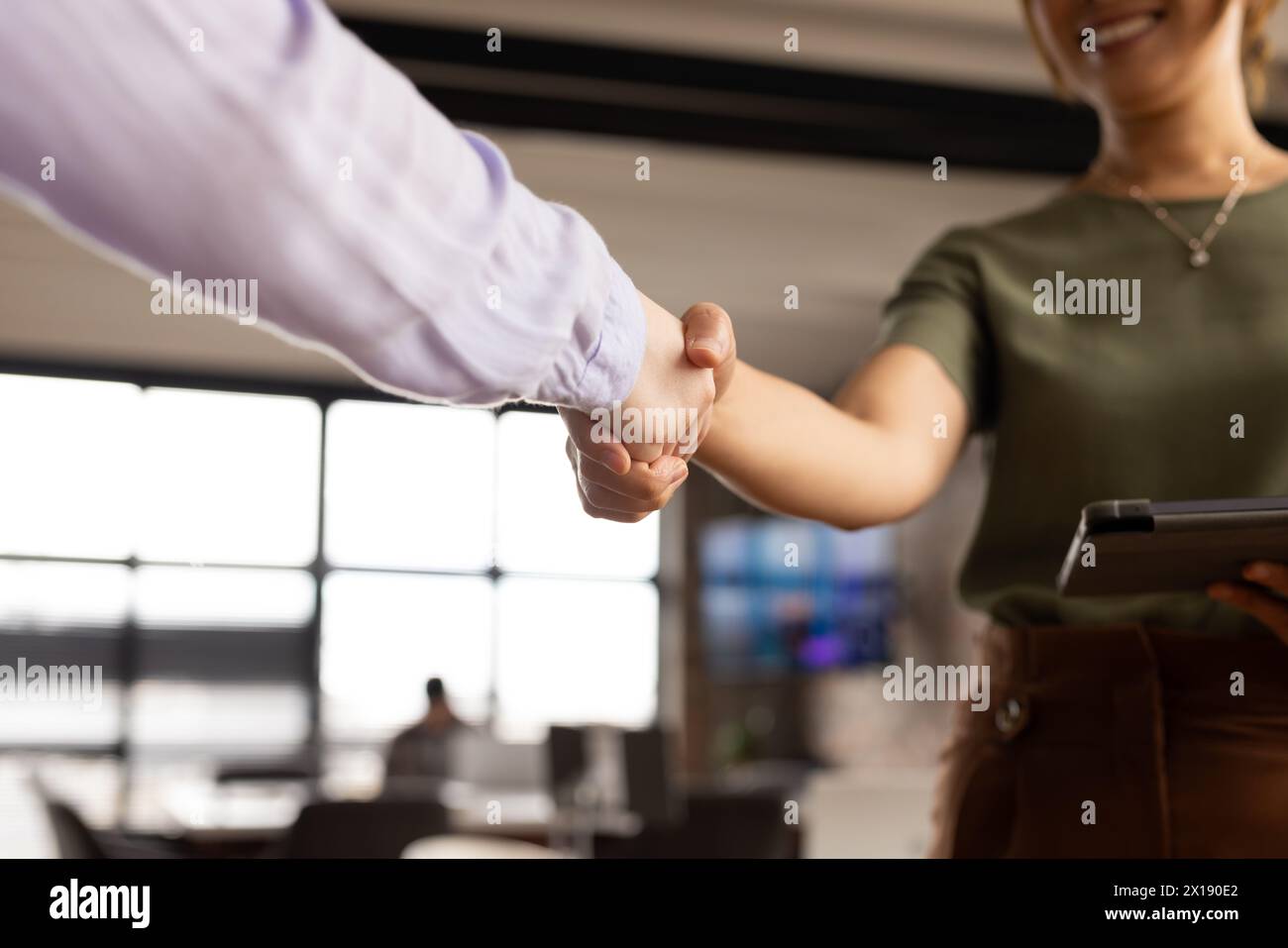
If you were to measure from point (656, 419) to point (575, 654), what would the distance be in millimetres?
8696

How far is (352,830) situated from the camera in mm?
2863

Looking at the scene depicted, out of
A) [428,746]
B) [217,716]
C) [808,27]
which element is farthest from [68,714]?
[808,27]

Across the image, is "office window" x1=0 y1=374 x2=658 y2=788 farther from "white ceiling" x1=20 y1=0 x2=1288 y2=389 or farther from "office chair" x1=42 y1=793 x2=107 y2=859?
"office chair" x1=42 y1=793 x2=107 y2=859

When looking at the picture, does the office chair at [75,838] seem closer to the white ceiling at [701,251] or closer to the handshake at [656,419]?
the handshake at [656,419]

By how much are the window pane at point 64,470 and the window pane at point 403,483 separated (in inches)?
53.1

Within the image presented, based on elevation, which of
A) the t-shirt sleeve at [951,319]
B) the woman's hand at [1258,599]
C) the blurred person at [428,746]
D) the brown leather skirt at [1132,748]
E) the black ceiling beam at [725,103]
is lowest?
the blurred person at [428,746]

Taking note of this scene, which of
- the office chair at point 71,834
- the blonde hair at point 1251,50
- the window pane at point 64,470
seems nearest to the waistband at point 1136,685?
the blonde hair at point 1251,50

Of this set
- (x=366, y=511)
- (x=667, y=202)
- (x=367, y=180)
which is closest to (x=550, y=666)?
(x=366, y=511)

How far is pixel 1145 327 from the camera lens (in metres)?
1.10

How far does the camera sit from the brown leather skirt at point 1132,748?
0.96 meters

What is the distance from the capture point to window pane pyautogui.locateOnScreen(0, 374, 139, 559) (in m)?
7.99

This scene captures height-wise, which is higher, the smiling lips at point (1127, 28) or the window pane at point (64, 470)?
the window pane at point (64, 470)
